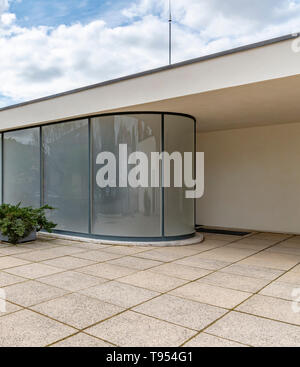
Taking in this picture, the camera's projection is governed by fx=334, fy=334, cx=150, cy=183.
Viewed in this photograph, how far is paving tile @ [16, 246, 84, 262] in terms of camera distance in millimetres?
5754

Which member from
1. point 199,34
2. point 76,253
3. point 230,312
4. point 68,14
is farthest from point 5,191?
point 199,34

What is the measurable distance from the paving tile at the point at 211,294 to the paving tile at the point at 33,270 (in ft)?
6.38

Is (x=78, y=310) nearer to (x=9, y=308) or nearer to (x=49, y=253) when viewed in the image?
(x=9, y=308)

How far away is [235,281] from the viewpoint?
443cm

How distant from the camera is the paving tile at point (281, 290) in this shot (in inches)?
151

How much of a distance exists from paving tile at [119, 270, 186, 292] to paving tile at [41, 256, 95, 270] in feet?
3.40

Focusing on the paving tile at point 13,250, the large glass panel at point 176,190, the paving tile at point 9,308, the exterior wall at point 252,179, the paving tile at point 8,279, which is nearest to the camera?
the paving tile at point 9,308

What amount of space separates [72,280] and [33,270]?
0.87 meters

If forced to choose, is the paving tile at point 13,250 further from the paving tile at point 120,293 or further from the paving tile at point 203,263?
the paving tile at point 203,263

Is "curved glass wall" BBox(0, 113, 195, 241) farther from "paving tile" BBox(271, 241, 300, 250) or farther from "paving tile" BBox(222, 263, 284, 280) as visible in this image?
"paving tile" BBox(222, 263, 284, 280)

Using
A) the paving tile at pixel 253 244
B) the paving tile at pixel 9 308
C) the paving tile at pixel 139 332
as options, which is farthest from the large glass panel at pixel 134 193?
the paving tile at pixel 139 332

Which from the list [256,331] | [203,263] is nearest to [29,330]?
[256,331]
